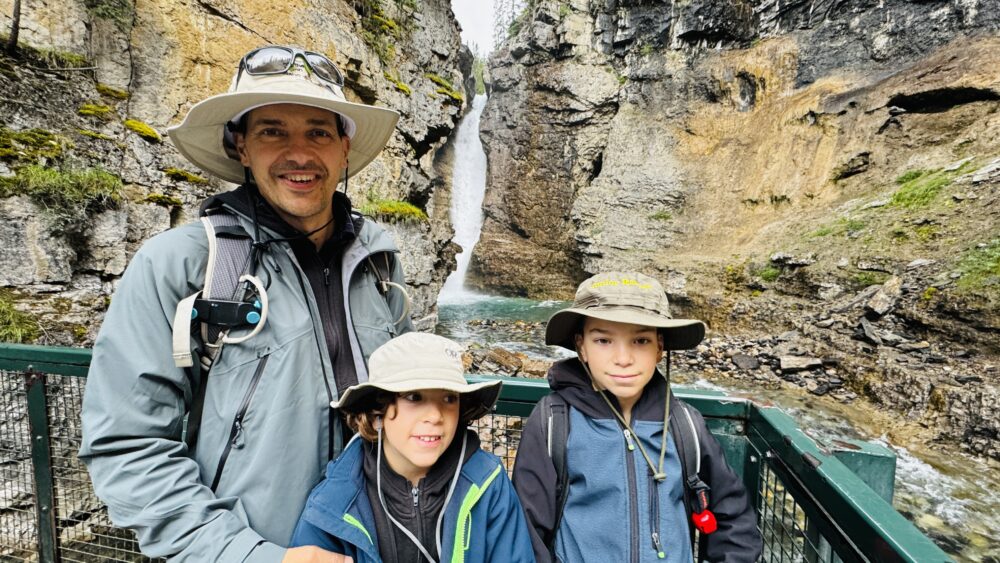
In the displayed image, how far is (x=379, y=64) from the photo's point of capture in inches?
475

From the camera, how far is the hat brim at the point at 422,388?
64.7 inches

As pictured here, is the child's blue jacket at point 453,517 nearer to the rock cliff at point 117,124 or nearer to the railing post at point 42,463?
the railing post at point 42,463

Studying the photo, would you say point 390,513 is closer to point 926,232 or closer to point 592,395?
point 592,395

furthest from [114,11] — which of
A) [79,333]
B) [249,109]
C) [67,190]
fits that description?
[249,109]

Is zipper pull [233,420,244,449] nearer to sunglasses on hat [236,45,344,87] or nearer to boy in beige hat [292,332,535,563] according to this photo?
boy in beige hat [292,332,535,563]

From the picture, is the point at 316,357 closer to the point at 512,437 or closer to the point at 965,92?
the point at 512,437

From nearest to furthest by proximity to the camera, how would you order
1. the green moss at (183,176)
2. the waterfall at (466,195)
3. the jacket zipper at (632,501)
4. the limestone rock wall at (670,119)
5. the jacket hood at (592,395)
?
the jacket zipper at (632,501) → the jacket hood at (592,395) → the green moss at (183,176) → the limestone rock wall at (670,119) → the waterfall at (466,195)

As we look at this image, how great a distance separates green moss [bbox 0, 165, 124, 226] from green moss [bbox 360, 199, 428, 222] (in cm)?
458

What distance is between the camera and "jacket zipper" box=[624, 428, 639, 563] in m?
1.87

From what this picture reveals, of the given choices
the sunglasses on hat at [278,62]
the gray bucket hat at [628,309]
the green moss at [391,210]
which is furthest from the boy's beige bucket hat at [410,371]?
the green moss at [391,210]

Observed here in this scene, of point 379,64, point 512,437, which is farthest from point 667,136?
point 512,437

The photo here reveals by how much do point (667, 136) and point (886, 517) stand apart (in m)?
25.7

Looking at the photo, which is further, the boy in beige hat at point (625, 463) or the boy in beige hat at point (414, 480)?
the boy in beige hat at point (625, 463)

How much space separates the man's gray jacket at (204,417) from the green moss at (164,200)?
6.73 metres
